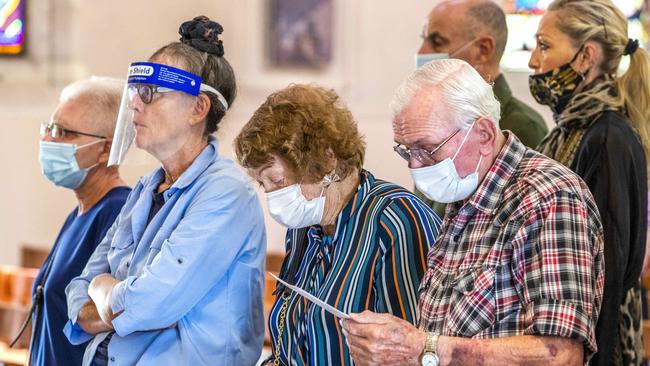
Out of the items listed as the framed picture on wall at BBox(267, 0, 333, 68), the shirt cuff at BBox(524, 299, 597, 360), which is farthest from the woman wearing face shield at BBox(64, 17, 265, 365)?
the framed picture on wall at BBox(267, 0, 333, 68)

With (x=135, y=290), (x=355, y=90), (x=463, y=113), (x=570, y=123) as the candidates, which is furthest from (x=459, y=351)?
(x=355, y=90)

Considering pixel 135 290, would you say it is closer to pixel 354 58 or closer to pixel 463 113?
pixel 463 113

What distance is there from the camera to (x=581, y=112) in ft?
11.3

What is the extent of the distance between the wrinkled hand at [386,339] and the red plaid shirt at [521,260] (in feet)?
0.39

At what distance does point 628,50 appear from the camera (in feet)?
11.6

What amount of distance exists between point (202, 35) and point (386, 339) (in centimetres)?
139

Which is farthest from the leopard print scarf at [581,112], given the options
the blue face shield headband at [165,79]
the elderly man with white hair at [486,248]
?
the blue face shield headband at [165,79]

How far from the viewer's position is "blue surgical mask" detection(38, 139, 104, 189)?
153 inches

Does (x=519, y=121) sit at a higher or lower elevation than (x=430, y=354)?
higher

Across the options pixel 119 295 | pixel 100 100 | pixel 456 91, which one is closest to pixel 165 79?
Result: pixel 119 295

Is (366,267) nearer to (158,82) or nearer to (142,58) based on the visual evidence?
(158,82)

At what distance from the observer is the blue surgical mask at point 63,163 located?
3.88 m

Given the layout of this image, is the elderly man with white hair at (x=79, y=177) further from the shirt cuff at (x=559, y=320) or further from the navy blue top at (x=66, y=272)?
the shirt cuff at (x=559, y=320)

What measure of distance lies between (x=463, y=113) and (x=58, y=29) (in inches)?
287
